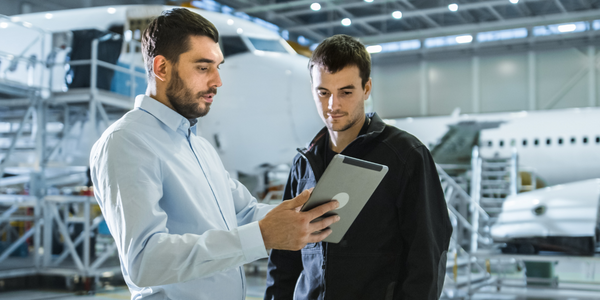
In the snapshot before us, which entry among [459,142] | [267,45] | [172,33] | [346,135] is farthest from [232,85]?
[459,142]

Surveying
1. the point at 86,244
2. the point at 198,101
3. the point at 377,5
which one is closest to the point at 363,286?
the point at 198,101

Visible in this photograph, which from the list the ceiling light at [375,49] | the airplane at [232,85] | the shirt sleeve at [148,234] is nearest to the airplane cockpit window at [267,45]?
the airplane at [232,85]

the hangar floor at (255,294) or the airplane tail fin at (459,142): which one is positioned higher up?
the airplane tail fin at (459,142)

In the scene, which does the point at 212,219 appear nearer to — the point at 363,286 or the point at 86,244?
the point at 363,286

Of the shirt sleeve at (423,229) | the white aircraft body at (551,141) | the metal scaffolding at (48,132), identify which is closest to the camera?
the shirt sleeve at (423,229)

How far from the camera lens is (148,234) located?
1.32 metres

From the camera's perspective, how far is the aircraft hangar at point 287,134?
168 cm

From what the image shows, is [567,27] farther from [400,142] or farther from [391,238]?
[391,238]

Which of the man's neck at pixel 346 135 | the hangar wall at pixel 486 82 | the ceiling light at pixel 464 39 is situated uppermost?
the ceiling light at pixel 464 39

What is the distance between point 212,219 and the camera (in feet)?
5.37

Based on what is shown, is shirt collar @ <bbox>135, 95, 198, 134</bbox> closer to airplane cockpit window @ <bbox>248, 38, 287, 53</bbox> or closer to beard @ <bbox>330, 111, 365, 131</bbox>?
beard @ <bbox>330, 111, 365, 131</bbox>

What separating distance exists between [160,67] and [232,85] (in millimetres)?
6357

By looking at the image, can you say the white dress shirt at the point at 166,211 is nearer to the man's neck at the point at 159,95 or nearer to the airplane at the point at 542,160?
the man's neck at the point at 159,95

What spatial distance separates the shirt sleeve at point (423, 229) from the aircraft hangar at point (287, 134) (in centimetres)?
1
